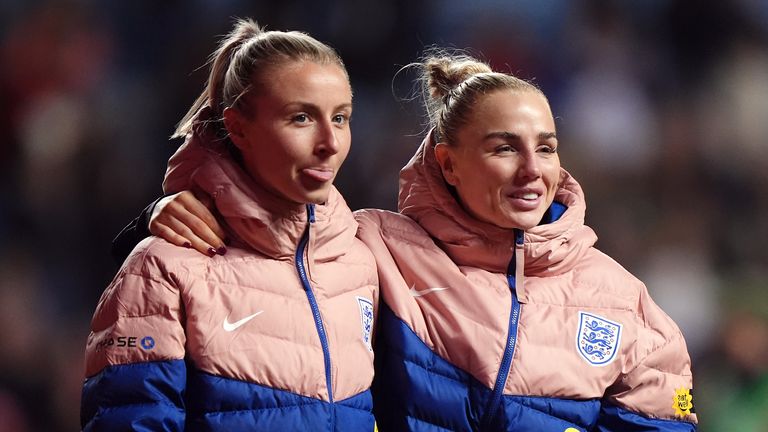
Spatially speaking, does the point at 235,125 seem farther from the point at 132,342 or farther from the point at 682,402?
the point at 682,402

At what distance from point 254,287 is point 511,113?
0.68 m

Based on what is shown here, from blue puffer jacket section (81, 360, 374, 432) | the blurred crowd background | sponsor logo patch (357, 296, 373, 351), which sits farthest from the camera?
the blurred crowd background

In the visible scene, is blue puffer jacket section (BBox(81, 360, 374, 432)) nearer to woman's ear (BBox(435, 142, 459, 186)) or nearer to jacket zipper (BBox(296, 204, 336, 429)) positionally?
jacket zipper (BBox(296, 204, 336, 429))

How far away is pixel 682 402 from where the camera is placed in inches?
87.7

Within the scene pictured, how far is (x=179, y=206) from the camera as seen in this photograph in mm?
1997

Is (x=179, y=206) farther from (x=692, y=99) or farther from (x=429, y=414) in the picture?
(x=692, y=99)

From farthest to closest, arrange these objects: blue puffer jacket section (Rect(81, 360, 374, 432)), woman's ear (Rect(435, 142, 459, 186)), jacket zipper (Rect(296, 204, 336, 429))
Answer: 1. woman's ear (Rect(435, 142, 459, 186))
2. jacket zipper (Rect(296, 204, 336, 429))
3. blue puffer jacket section (Rect(81, 360, 374, 432))

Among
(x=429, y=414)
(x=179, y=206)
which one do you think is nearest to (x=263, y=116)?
(x=179, y=206)

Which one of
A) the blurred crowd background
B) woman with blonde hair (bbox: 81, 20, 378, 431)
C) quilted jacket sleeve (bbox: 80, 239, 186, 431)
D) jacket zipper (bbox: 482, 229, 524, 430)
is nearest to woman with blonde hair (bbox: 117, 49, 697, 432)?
jacket zipper (bbox: 482, 229, 524, 430)

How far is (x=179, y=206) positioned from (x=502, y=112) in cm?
71

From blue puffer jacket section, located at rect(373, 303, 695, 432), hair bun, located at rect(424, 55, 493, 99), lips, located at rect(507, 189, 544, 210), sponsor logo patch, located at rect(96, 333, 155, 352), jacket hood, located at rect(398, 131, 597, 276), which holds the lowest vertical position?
blue puffer jacket section, located at rect(373, 303, 695, 432)

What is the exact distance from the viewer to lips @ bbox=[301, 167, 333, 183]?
6.42ft

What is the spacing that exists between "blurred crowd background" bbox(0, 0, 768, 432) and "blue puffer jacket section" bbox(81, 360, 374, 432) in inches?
57.9

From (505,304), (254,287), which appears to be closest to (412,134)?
(505,304)
